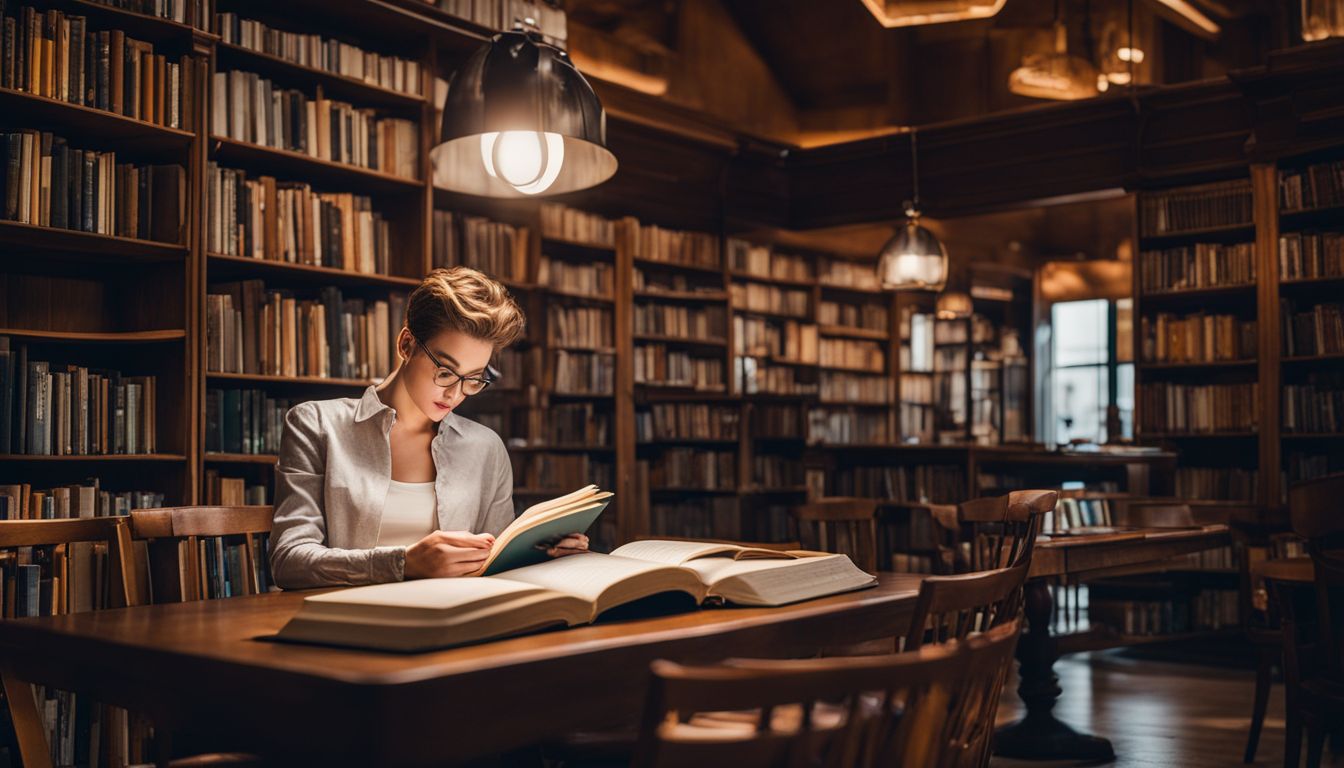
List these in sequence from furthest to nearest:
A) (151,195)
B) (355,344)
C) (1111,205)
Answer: (1111,205) < (355,344) < (151,195)

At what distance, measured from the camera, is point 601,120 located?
265 cm

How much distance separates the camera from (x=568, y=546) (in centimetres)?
218

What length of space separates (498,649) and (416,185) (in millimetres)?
4044

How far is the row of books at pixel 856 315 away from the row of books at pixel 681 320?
5.16ft

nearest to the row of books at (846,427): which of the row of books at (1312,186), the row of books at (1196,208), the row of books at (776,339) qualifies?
the row of books at (776,339)

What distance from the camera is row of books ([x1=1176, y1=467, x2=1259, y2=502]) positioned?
22.2ft

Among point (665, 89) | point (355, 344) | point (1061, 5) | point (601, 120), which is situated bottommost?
point (355, 344)

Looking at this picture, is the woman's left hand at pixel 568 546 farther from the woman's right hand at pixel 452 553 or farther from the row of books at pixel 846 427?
the row of books at pixel 846 427

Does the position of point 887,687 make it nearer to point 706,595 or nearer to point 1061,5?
point 706,595

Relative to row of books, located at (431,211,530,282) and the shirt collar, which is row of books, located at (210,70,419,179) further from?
the shirt collar

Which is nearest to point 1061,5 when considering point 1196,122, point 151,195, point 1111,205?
point 1111,205

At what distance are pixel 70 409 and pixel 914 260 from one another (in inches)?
155

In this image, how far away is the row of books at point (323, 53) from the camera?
178 inches

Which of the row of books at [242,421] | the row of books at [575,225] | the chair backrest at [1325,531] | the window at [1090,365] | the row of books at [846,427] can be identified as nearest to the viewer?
the chair backrest at [1325,531]
